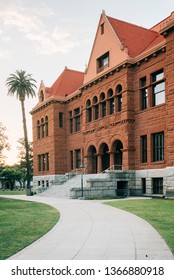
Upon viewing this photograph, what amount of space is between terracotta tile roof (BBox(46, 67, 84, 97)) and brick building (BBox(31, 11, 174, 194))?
172 millimetres

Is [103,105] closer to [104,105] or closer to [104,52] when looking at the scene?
[104,105]

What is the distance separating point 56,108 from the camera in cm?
4028

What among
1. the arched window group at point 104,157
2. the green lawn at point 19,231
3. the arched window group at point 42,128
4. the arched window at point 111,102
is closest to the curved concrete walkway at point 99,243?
the green lawn at point 19,231

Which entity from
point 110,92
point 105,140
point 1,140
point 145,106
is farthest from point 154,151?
point 1,140

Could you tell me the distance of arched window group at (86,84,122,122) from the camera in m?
30.0

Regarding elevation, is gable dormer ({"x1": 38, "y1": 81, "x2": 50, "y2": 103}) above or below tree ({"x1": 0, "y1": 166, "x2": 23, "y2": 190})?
above

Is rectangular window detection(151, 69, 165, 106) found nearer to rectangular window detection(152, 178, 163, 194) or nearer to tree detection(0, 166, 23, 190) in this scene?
rectangular window detection(152, 178, 163, 194)

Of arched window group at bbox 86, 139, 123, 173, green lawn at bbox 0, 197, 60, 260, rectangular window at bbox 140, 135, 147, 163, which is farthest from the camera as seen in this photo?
arched window group at bbox 86, 139, 123, 173

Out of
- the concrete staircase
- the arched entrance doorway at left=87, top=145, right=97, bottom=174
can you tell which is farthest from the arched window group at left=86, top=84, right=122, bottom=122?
the concrete staircase

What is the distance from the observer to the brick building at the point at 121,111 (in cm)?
2541

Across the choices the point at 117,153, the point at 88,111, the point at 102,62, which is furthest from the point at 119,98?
the point at 88,111

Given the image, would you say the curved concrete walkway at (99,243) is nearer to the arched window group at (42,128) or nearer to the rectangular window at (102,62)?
the rectangular window at (102,62)

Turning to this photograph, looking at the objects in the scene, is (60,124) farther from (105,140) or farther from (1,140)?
(105,140)
